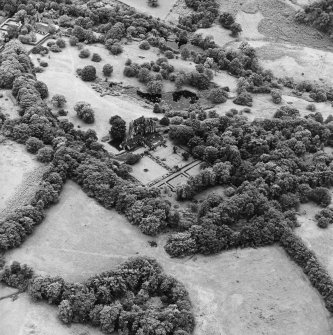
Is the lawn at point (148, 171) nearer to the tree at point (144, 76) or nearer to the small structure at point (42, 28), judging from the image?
the tree at point (144, 76)

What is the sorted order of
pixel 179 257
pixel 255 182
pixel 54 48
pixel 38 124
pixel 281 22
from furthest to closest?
1. pixel 281 22
2. pixel 54 48
3. pixel 38 124
4. pixel 255 182
5. pixel 179 257

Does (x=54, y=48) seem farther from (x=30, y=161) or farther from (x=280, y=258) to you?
(x=280, y=258)

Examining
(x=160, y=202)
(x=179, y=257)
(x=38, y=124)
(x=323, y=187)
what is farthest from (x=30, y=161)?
(x=323, y=187)

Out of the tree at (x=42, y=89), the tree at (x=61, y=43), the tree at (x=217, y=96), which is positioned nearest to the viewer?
the tree at (x=42, y=89)

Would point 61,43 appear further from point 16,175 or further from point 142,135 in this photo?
point 16,175

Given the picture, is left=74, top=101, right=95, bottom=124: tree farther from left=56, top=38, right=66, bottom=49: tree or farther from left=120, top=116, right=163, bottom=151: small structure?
left=56, top=38, right=66, bottom=49: tree

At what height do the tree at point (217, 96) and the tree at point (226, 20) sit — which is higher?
the tree at point (226, 20)

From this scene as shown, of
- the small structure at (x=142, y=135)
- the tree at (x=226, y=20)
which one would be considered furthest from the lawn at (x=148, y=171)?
the tree at (x=226, y=20)
